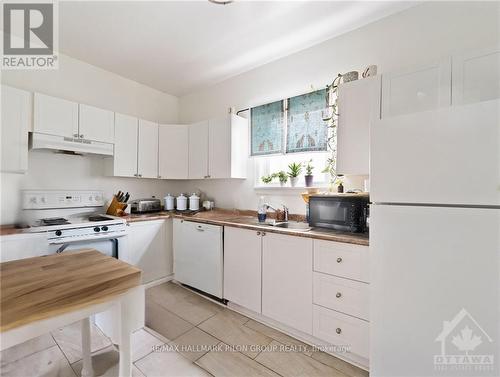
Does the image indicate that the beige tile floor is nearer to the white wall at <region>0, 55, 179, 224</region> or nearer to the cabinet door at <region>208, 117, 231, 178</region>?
the white wall at <region>0, 55, 179, 224</region>

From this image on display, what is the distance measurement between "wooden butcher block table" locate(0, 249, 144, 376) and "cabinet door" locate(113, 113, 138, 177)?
1841mm

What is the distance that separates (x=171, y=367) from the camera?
5.12ft

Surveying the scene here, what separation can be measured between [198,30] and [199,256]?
7.58 ft

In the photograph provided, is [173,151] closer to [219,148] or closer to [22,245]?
[219,148]

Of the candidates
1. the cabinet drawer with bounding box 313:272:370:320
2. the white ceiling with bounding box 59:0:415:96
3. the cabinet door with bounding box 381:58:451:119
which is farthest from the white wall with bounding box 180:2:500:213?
the cabinet drawer with bounding box 313:272:370:320

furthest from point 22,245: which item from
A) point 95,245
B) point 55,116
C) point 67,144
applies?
point 55,116

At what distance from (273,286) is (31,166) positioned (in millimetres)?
2747

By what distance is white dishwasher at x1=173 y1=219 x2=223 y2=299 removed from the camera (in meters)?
2.34

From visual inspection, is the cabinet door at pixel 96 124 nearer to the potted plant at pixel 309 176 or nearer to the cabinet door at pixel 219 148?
the cabinet door at pixel 219 148

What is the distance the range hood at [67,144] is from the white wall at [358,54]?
1380mm

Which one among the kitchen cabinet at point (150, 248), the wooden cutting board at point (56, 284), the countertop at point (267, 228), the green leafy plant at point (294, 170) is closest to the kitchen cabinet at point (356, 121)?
the countertop at point (267, 228)

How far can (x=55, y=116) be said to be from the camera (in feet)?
7.41

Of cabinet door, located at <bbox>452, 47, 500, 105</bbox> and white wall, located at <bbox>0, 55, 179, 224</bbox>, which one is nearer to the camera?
cabinet door, located at <bbox>452, 47, 500, 105</bbox>

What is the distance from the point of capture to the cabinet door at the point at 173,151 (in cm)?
319
